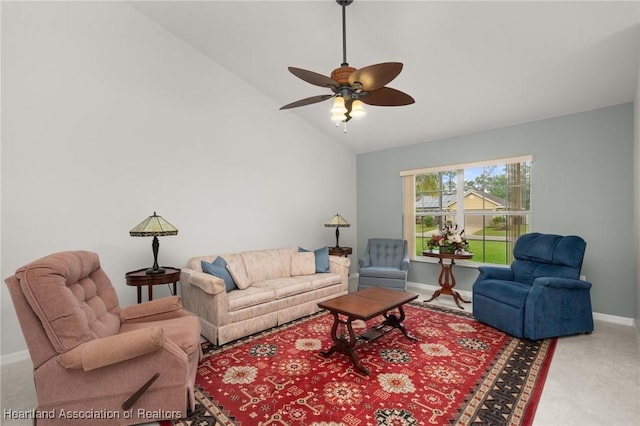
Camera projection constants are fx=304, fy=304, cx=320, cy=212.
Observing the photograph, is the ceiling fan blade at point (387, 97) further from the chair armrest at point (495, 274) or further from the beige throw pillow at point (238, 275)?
the chair armrest at point (495, 274)

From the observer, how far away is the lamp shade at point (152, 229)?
9.98 feet

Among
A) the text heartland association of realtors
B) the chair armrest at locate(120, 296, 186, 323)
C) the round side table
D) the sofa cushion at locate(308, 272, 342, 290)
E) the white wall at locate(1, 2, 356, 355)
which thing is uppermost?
the white wall at locate(1, 2, 356, 355)

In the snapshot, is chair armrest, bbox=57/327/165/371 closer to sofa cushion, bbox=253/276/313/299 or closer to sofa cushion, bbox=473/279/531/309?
sofa cushion, bbox=253/276/313/299

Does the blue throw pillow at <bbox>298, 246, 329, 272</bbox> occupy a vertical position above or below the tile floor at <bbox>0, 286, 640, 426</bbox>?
above

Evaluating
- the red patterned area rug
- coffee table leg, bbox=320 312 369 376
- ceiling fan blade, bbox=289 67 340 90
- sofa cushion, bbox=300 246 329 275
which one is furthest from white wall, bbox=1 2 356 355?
ceiling fan blade, bbox=289 67 340 90

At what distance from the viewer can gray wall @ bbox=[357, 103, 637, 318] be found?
11.9ft

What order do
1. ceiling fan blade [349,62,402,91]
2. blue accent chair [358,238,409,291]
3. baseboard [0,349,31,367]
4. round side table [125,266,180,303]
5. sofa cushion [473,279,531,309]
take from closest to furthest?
ceiling fan blade [349,62,402,91], baseboard [0,349,31,367], round side table [125,266,180,303], sofa cushion [473,279,531,309], blue accent chair [358,238,409,291]

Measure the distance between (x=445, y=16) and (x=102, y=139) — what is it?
3.69 meters

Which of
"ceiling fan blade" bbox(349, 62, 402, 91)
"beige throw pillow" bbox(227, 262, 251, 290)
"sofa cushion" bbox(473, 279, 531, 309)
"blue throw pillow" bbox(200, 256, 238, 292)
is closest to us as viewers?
"ceiling fan blade" bbox(349, 62, 402, 91)

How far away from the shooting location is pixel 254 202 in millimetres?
4691

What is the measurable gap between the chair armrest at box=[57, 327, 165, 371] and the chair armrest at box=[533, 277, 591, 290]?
3.51 metres

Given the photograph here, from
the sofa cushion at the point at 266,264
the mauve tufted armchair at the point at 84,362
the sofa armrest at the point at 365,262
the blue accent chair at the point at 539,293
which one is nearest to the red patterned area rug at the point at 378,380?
the blue accent chair at the point at 539,293

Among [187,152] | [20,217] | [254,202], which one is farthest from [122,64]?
[254,202]

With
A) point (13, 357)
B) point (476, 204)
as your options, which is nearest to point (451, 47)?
point (476, 204)
